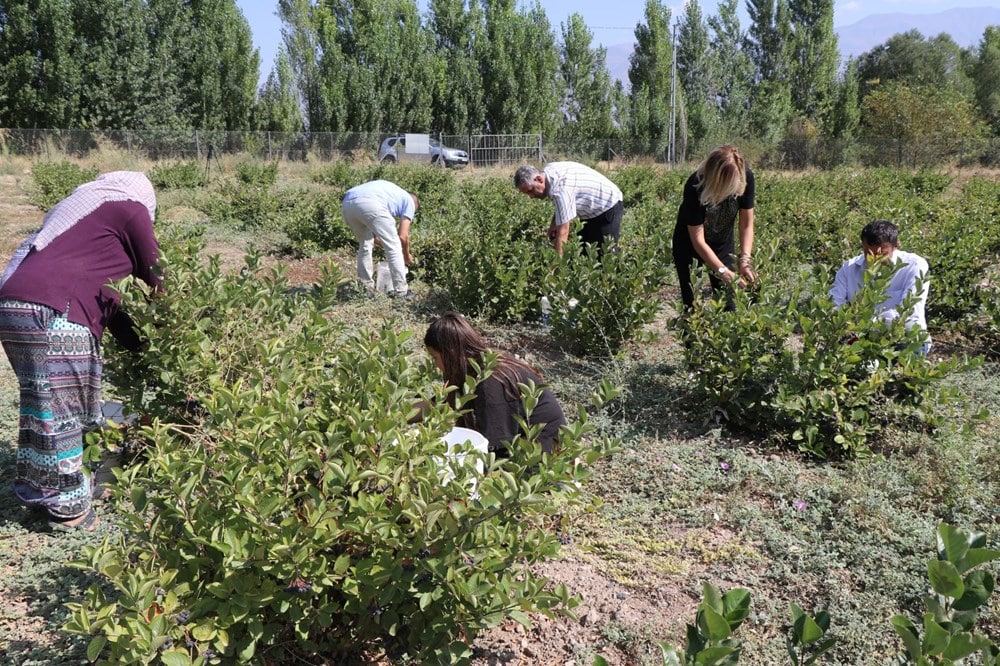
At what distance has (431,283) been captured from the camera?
750cm

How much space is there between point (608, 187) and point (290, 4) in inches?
1167

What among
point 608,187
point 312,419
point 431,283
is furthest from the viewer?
point 431,283

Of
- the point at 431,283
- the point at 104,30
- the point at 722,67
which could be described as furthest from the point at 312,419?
the point at 722,67

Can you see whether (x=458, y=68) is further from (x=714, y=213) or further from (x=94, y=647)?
(x=94, y=647)

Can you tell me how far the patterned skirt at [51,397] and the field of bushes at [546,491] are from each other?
0.15 m

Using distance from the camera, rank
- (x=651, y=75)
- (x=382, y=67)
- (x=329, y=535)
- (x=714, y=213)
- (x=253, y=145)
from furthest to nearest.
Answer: (x=651, y=75) < (x=382, y=67) < (x=253, y=145) < (x=714, y=213) < (x=329, y=535)

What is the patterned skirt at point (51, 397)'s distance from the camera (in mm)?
2812

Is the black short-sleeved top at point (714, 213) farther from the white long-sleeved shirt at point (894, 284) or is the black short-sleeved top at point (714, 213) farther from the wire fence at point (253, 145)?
the wire fence at point (253, 145)

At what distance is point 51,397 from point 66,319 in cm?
30

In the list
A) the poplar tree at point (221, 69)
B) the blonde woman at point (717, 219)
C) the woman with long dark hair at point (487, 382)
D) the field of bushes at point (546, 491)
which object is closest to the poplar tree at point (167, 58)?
the poplar tree at point (221, 69)

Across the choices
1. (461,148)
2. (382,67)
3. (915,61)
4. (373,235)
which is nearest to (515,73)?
(461,148)

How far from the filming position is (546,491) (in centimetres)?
182

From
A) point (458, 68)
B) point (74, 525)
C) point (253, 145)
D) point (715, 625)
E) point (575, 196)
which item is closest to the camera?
point (715, 625)

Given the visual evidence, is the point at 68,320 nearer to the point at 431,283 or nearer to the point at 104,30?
the point at 431,283
